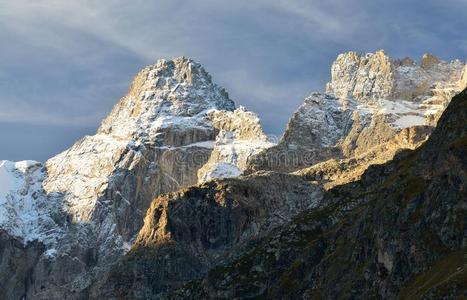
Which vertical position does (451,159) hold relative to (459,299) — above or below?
above

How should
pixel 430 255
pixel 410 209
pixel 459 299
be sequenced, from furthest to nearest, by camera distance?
pixel 410 209 < pixel 430 255 < pixel 459 299

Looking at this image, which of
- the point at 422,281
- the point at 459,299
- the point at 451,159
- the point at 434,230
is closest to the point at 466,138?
the point at 451,159

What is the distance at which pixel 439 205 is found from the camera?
190 meters

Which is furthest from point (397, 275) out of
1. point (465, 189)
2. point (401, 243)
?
point (465, 189)

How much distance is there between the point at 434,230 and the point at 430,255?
15.9ft

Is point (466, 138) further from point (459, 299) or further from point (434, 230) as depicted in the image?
point (459, 299)

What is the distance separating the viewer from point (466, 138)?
643 feet

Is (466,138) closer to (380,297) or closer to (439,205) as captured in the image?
(439,205)

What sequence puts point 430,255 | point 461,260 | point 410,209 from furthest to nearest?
point 410,209
point 430,255
point 461,260

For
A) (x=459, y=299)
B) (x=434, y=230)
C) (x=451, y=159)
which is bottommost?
(x=459, y=299)

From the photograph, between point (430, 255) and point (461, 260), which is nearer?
point (461, 260)

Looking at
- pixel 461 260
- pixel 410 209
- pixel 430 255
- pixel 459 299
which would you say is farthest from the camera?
pixel 410 209

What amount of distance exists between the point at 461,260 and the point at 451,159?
2686 centimetres

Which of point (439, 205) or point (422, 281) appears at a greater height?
point (439, 205)
